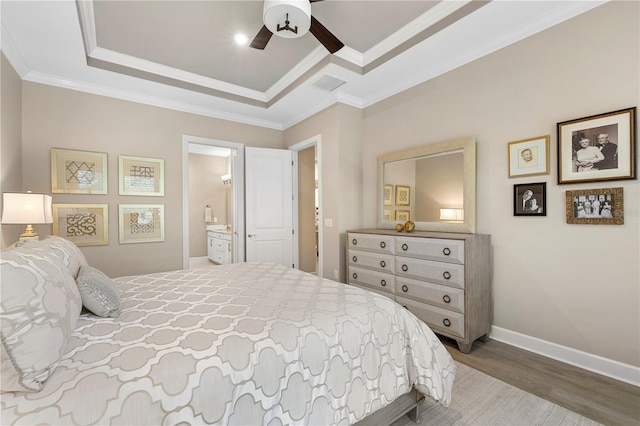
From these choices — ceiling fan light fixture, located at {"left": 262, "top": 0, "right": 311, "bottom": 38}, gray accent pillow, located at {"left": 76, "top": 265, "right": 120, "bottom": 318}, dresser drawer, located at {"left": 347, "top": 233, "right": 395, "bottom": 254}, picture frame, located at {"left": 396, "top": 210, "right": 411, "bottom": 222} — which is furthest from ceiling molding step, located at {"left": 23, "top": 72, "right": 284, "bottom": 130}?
gray accent pillow, located at {"left": 76, "top": 265, "right": 120, "bottom": 318}

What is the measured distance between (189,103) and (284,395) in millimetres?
3980

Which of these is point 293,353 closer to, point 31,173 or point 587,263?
point 587,263

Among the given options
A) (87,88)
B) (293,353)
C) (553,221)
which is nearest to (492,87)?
(553,221)

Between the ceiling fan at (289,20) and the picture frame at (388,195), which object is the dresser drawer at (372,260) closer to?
the picture frame at (388,195)

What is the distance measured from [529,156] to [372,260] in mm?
1766

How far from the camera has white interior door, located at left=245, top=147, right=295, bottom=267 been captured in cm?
434

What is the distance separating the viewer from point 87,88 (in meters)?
3.33

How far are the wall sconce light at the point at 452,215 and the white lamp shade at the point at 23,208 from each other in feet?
11.9

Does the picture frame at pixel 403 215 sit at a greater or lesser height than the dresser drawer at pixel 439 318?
greater

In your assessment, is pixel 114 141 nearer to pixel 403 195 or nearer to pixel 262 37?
pixel 262 37

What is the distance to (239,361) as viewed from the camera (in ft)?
3.53

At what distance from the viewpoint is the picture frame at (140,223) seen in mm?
3547

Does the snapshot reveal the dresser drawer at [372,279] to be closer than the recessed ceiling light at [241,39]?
No

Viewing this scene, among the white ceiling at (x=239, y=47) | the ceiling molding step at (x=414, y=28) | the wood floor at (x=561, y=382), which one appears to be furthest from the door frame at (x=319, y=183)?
the wood floor at (x=561, y=382)
